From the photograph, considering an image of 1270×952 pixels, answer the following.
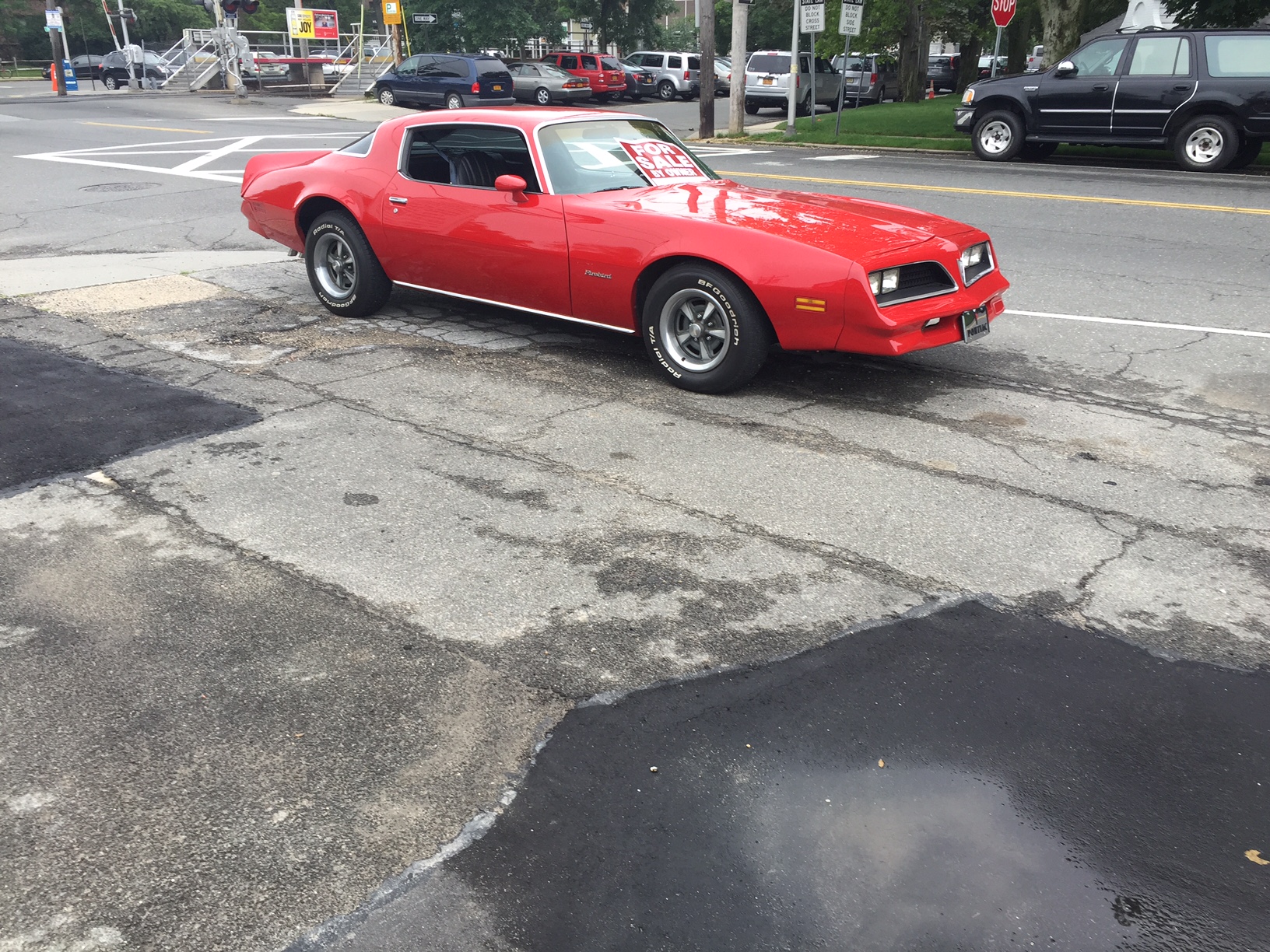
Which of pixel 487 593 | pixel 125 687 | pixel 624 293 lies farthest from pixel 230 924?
pixel 624 293

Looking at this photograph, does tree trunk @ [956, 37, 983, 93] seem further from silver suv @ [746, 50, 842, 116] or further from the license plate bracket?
the license plate bracket

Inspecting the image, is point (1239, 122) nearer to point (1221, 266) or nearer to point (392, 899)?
point (1221, 266)

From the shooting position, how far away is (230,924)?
2395 millimetres

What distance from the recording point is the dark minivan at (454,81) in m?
31.1

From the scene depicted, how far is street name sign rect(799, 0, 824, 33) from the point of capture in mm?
21250

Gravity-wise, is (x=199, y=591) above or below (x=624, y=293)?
below

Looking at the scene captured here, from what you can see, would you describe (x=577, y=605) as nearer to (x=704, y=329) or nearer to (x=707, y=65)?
(x=704, y=329)

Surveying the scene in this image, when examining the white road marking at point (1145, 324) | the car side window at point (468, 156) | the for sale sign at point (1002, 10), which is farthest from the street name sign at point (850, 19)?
the car side window at point (468, 156)

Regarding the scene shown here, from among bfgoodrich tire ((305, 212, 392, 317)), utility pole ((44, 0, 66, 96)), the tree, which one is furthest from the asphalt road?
utility pole ((44, 0, 66, 96))

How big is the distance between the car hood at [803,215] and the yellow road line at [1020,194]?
7.38m

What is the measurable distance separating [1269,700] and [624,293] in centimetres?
387

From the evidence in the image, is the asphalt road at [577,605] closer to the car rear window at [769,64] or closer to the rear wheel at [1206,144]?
the rear wheel at [1206,144]

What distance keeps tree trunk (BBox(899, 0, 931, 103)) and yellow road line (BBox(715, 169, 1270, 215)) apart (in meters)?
21.8

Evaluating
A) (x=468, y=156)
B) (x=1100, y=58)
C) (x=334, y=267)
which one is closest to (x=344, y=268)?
(x=334, y=267)
